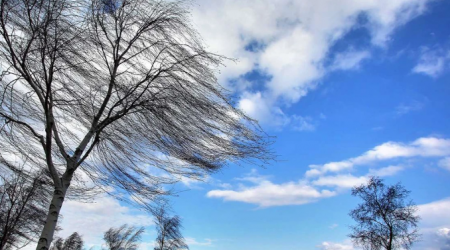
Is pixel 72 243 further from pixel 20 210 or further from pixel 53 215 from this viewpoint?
pixel 53 215

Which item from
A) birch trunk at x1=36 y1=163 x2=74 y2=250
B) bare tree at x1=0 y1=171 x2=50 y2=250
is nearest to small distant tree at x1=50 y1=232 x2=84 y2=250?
bare tree at x1=0 y1=171 x2=50 y2=250

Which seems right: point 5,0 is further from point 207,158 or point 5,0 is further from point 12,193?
point 12,193

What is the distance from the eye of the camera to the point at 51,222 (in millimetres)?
4230

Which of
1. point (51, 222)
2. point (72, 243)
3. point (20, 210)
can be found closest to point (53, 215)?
point (51, 222)

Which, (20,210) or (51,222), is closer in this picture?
(51,222)

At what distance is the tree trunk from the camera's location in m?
4.08

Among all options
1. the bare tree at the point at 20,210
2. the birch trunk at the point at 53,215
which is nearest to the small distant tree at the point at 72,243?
the bare tree at the point at 20,210

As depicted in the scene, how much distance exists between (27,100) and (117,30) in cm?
174

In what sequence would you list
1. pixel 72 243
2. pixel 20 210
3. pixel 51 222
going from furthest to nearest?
pixel 72 243
pixel 20 210
pixel 51 222

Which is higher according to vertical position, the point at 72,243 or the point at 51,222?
the point at 72,243

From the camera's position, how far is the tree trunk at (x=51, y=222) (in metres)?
4.08

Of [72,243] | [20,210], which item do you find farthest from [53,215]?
[72,243]

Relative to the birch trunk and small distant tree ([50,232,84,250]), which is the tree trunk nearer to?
the birch trunk

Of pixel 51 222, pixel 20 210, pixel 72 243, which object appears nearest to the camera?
pixel 51 222
